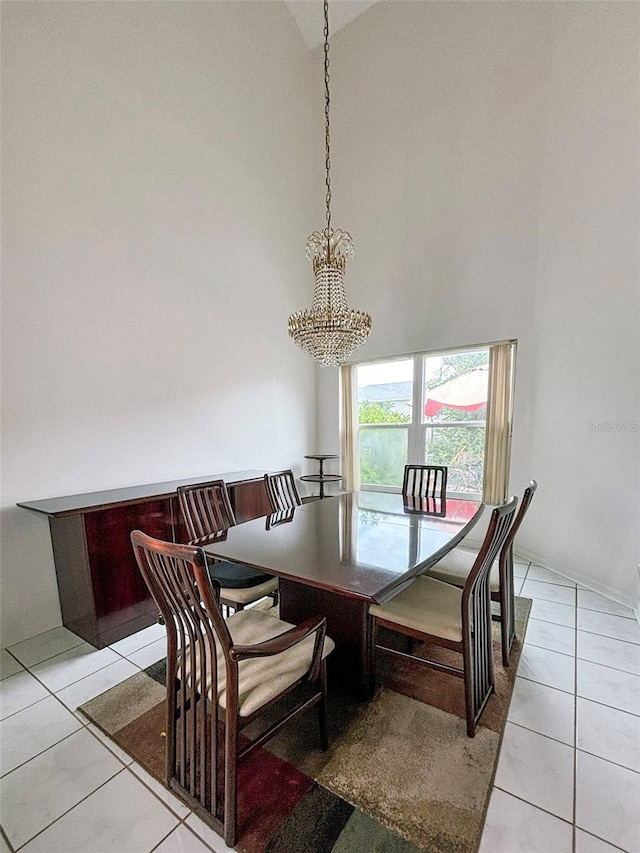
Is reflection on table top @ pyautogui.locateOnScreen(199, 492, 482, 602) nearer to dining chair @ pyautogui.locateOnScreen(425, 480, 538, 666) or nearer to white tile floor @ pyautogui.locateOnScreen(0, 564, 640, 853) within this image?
dining chair @ pyautogui.locateOnScreen(425, 480, 538, 666)

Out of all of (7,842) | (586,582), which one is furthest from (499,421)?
(7,842)

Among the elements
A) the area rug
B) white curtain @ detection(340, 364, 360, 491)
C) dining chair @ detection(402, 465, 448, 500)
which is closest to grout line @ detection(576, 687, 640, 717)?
the area rug

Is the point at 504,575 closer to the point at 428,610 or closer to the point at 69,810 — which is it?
the point at 428,610

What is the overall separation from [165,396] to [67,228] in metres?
1.33

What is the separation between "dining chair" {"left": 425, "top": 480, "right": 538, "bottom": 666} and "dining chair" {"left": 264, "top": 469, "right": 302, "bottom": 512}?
118 cm

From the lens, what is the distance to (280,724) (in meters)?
1.29

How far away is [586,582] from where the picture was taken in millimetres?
3014

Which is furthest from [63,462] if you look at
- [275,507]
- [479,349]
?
[479,349]

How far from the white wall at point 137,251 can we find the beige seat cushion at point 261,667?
1736 millimetres

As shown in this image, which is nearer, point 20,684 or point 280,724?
point 280,724

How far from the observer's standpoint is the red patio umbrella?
3.82 meters

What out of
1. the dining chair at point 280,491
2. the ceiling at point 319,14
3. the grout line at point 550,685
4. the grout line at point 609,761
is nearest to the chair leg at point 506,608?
the grout line at point 550,685

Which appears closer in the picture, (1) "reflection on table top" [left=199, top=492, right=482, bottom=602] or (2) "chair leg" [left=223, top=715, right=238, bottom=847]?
(2) "chair leg" [left=223, top=715, right=238, bottom=847]

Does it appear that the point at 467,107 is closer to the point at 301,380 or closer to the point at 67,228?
the point at 301,380
